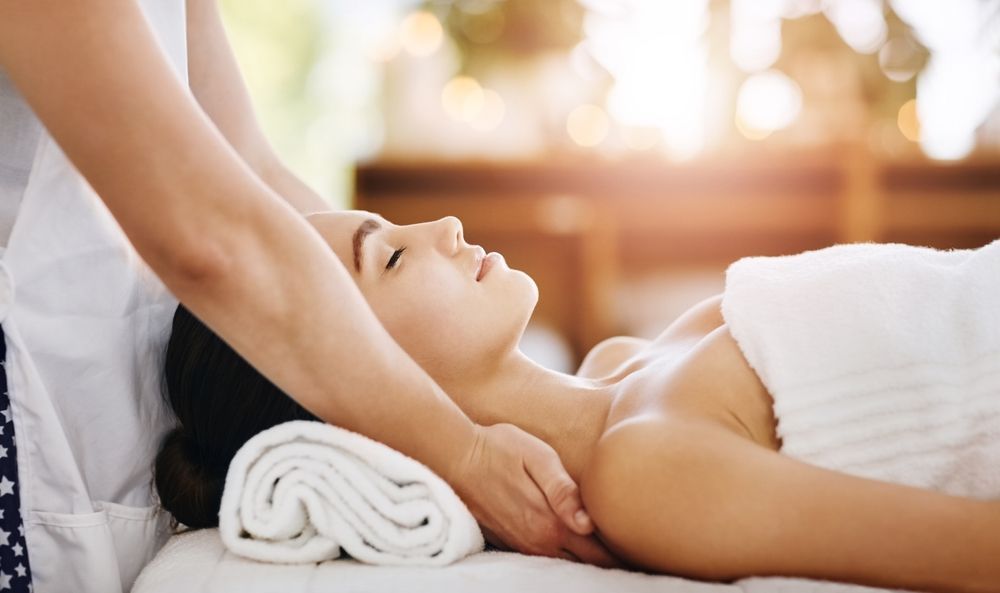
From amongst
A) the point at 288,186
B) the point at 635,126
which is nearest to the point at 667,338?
the point at 288,186

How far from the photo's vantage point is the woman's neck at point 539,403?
123cm

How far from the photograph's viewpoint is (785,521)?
0.90 metres

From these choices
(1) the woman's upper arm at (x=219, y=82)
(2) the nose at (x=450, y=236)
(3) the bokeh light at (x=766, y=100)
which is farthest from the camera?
(3) the bokeh light at (x=766, y=100)

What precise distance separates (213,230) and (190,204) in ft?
0.11

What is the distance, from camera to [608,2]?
4527mm

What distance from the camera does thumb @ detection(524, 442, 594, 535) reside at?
102 cm

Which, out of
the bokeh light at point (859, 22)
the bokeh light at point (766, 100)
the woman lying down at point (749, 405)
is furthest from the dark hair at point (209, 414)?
the bokeh light at point (859, 22)

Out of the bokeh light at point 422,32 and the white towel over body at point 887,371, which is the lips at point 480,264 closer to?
the white towel over body at point 887,371

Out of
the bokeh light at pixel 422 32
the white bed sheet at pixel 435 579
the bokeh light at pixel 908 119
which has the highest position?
the bokeh light at pixel 422 32

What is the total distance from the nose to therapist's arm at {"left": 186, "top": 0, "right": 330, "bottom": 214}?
0.38m

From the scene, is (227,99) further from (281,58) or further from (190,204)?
(281,58)

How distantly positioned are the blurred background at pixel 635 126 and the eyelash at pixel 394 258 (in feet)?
9.22

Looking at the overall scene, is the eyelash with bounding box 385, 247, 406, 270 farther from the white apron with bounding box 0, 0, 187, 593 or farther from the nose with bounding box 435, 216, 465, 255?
the white apron with bounding box 0, 0, 187, 593

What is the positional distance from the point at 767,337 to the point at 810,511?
24 cm
